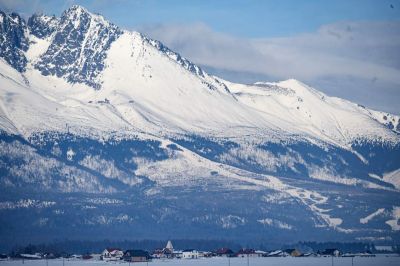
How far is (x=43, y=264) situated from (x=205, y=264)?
72.4 ft

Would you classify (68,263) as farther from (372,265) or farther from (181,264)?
(372,265)

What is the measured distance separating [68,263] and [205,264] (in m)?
19.3

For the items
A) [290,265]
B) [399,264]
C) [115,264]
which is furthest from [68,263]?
[399,264]

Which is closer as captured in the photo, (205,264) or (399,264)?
(399,264)

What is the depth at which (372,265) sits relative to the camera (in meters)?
187

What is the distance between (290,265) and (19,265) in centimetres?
3564

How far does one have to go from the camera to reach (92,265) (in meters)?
192

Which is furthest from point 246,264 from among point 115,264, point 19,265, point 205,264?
point 19,265

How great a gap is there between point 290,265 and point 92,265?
1041 inches

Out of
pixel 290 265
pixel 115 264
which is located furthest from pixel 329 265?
pixel 115 264

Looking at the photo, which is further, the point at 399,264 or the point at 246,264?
the point at 246,264

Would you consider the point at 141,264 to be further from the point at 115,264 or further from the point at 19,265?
the point at 19,265

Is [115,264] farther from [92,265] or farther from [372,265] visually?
[372,265]

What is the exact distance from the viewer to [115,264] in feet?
653
